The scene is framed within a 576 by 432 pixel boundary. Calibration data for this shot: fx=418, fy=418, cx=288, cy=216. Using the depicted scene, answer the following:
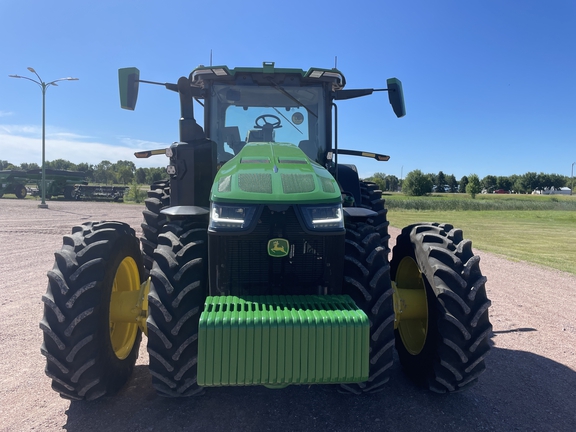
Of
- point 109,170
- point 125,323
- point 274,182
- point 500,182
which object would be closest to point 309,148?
point 274,182

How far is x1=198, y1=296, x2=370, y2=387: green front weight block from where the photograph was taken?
98.7 inches

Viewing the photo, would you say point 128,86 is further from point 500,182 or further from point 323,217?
point 500,182

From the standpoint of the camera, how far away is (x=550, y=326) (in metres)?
5.75

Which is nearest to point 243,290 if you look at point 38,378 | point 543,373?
point 38,378

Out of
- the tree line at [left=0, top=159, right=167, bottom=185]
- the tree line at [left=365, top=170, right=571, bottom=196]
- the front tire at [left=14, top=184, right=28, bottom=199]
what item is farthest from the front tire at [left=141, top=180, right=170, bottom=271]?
the tree line at [left=365, top=170, right=571, bottom=196]

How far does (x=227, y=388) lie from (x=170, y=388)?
696 mm

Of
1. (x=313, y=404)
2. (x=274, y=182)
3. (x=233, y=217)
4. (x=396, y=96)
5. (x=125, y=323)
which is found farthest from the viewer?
(x=396, y=96)

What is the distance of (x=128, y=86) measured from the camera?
13.6 feet

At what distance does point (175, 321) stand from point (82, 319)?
2.23 ft

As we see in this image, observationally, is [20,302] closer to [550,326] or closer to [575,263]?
[550,326]

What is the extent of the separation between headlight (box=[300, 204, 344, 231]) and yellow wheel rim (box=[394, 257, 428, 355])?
35.7 inches

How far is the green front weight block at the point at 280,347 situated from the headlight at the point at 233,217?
60 centimetres

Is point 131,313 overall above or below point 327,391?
above

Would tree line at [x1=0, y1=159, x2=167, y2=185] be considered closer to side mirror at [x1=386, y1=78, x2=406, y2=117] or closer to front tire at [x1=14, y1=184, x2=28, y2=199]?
front tire at [x1=14, y1=184, x2=28, y2=199]
